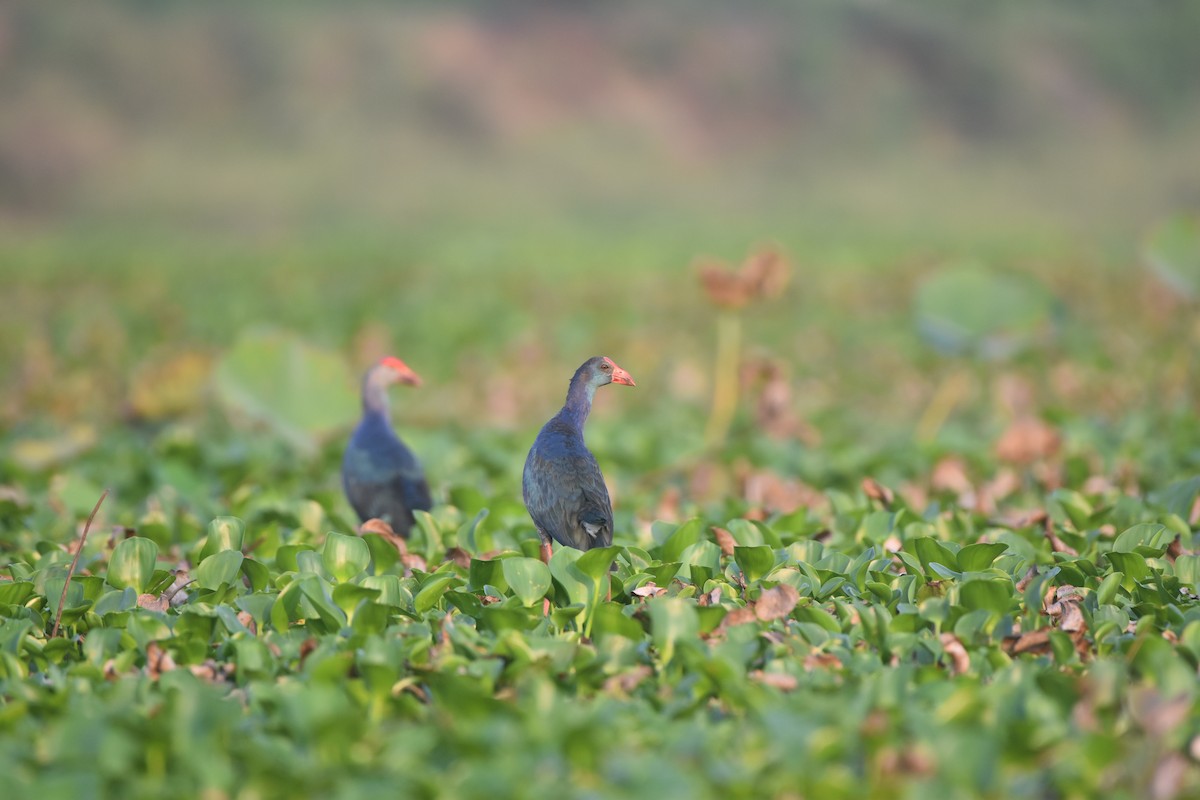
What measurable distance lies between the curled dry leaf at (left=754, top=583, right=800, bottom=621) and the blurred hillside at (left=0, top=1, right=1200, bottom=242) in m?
22.0

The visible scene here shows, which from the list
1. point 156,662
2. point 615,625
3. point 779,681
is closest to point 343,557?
point 156,662

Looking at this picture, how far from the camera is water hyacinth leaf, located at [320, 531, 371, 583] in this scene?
12.1 ft

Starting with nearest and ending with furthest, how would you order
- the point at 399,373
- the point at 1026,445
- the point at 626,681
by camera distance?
the point at 626,681 < the point at 399,373 < the point at 1026,445

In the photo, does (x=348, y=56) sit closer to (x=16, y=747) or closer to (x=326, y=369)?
(x=326, y=369)

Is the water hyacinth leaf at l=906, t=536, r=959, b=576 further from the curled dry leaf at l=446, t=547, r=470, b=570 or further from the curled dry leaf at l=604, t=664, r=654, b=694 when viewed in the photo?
the curled dry leaf at l=446, t=547, r=470, b=570

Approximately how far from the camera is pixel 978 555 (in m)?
3.60

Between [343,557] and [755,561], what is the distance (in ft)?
3.73

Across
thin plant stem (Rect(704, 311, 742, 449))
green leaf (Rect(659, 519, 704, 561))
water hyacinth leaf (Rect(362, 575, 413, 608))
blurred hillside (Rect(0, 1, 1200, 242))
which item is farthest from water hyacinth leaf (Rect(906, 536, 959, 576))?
blurred hillside (Rect(0, 1, 1200, 242))

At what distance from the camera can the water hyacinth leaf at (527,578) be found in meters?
3.38

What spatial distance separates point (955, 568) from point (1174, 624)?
1.97 ft

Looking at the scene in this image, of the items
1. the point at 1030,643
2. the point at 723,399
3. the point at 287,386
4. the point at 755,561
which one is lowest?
the point at 287,386

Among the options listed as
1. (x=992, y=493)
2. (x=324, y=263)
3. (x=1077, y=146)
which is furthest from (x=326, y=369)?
(x=1077, y=146)

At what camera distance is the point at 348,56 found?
116 ft

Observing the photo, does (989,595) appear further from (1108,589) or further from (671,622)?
(671,622)
